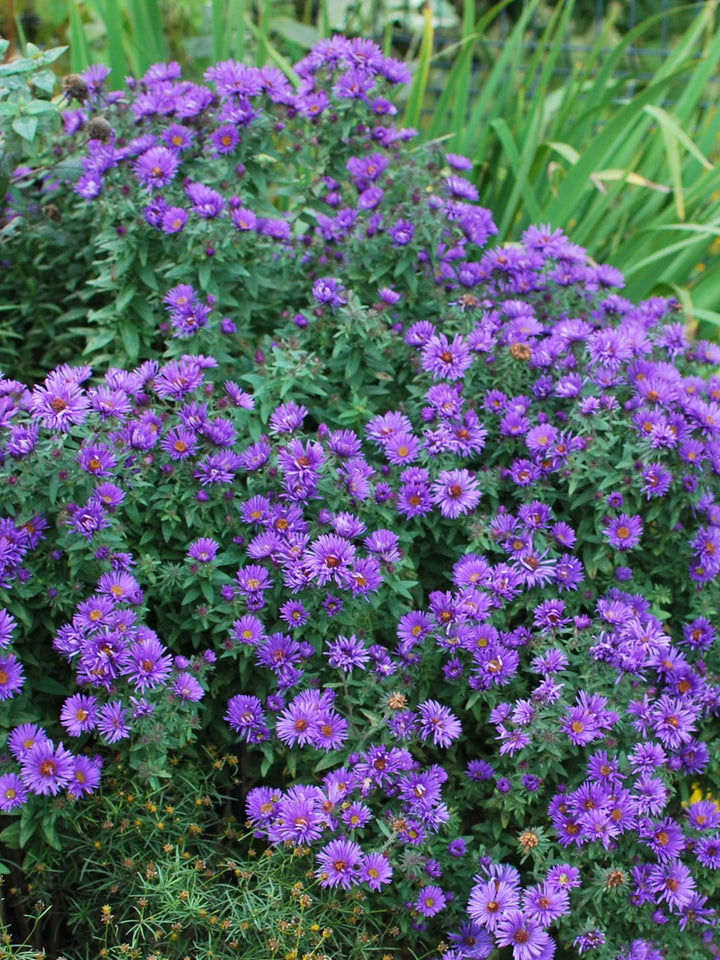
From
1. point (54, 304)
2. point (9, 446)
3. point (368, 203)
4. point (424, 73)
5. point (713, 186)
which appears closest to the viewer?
point (9, 446)

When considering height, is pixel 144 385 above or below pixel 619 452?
above

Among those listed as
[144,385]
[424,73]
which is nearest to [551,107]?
[424,73]

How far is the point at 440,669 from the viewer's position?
2.06 metres

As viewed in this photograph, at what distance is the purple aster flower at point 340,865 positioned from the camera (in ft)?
5.64

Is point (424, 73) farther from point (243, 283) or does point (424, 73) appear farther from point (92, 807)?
point (92, 807)

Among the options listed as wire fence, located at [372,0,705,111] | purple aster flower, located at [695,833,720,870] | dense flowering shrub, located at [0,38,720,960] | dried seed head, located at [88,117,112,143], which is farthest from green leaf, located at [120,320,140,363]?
wire fence, located at [372,0,705,111]

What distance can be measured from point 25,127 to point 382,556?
122 centimetres

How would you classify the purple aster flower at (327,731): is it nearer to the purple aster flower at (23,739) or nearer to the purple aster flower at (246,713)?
the purple aster flower at (246,713)

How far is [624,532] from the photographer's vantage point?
212 cm

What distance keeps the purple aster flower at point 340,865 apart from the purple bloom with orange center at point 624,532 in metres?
0.81

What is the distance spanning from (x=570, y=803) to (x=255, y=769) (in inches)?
24.5

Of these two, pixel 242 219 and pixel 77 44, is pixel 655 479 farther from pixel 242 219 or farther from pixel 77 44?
pixel 77 44

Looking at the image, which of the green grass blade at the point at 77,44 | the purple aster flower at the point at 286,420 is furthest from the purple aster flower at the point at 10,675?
the green grass blade at the point at 77,44

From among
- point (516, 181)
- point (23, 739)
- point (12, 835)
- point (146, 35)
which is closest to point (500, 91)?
point (516, 181)
